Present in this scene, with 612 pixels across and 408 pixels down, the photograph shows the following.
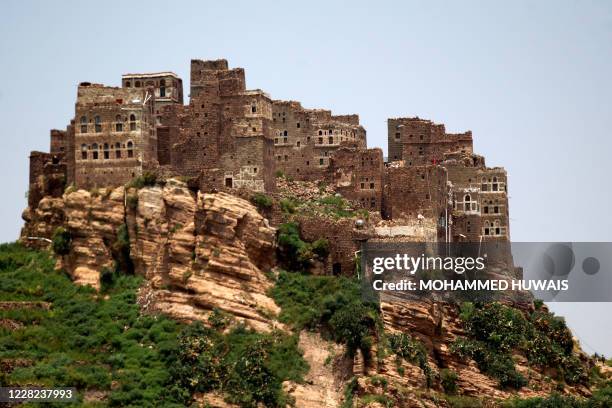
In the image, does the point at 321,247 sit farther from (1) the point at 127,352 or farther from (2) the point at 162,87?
(2) the point at 162,87

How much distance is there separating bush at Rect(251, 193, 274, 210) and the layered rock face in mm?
724

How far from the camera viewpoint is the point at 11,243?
125 m

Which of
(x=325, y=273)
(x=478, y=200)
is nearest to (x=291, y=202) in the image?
(x=325, y=273)

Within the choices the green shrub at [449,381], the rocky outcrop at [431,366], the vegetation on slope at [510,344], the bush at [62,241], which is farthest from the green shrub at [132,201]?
the vegetation on slope at [510,344]

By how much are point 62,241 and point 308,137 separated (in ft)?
65.7

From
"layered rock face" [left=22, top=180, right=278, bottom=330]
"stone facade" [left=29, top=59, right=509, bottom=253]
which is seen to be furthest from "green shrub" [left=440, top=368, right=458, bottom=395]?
"layered rock face" [left=22, top=180, right=278, bottom=330]

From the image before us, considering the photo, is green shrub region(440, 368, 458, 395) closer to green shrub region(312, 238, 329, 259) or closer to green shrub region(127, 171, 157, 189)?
green shrub region(312, 238, 329, 259)

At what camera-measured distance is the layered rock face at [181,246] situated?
11625 centimetres

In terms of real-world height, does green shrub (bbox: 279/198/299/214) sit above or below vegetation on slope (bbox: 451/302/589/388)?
above

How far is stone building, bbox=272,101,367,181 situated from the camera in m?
131

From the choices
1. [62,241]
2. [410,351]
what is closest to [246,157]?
[62,241]

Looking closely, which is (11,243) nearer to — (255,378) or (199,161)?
(199,161)

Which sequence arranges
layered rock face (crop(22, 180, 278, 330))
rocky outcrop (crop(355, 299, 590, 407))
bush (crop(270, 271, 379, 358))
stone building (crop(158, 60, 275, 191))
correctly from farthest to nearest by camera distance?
stone building (crop(158, 60, 275, 191))
layered rock face (crop(22, 180, 278, 330))
bush (crop(270, 271, 379, 358))
rocky outcrop (crop(355, 299, 590, 407))

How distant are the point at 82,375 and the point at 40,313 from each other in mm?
7422
